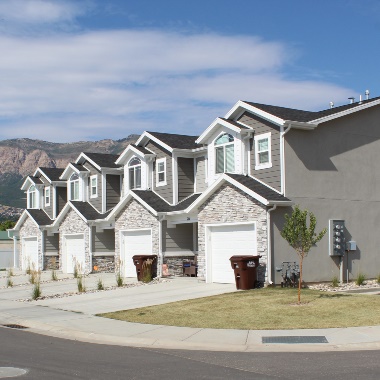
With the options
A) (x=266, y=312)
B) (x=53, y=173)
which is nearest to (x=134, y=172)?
(x=53, y=173)

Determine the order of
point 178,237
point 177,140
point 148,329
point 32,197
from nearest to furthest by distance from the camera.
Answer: point 148,329 → point 178,237 → point 177,140 → point 32,197

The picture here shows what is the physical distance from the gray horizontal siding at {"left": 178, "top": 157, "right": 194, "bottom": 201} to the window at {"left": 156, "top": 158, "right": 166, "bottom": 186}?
1055 millimetres

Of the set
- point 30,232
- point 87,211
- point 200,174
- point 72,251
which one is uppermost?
point 200,174

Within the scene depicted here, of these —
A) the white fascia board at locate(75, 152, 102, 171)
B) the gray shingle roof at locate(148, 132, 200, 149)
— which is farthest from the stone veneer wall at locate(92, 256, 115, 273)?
the gray shingle roof at locate(148, 132, 200, 149)

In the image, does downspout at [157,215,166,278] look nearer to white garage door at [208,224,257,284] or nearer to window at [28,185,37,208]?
white garage door at [208,224,257,284]

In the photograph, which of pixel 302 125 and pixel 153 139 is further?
pixel 153 139

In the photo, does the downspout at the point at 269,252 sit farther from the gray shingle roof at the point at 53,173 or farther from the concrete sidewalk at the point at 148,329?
the gray shingle roof at the point at 53,173

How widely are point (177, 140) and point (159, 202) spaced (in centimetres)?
352

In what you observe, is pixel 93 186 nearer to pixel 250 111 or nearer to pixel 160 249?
pixel 160 249

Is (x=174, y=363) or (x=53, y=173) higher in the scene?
(x=53, y=173)

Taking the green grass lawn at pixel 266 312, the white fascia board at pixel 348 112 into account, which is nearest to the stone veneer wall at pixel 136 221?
the white fascia board at pixel 348 112

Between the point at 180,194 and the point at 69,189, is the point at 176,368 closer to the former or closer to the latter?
the point at 180,194

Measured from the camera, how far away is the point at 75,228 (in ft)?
120

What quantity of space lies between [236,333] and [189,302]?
5.44 meters
